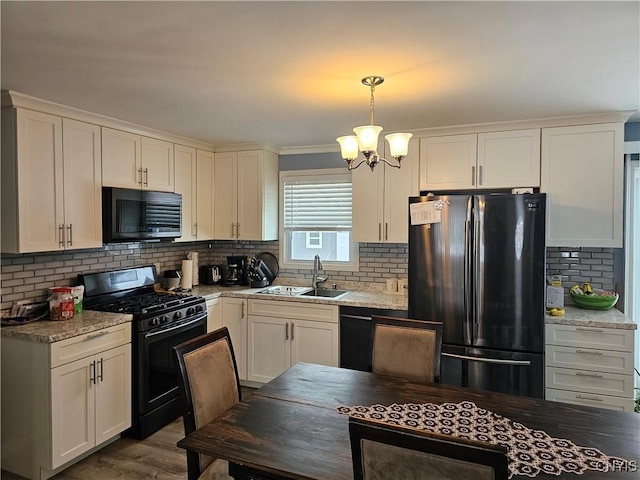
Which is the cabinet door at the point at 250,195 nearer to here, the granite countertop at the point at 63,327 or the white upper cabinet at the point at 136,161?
the white upper cabinet at the point at 136,161

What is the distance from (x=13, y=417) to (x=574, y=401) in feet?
12.1

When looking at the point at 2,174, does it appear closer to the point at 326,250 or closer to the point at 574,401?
the point at 326,250

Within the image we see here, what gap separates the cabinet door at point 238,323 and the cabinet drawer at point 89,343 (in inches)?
45.1

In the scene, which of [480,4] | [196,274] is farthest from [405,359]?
[196,274]

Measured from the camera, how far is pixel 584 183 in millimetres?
3172

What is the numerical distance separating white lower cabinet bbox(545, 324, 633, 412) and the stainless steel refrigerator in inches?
5.9

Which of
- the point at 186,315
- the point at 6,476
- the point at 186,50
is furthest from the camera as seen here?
the point at 186,315

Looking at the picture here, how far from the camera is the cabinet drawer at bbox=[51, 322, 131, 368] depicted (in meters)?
2.52

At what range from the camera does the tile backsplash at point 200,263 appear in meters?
2.96

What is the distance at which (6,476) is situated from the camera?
2621 millimetres

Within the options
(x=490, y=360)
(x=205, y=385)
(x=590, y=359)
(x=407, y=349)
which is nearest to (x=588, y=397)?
(x=590, y=359)

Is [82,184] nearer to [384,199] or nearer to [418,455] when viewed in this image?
[384,199]

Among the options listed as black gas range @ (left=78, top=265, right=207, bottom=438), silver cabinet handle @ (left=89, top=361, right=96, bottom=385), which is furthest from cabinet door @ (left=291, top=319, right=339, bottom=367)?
silver cabinet handle @ (left=89, top=361, right=96, bottom=385)

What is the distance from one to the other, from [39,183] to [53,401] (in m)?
1.37
